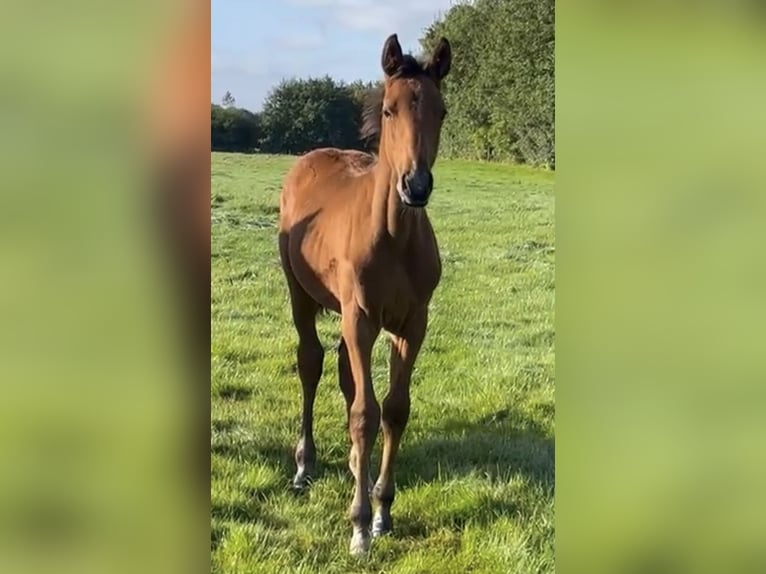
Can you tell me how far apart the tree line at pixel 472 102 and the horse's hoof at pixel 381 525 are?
0.94m

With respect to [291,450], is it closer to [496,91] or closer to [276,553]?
[276,553]

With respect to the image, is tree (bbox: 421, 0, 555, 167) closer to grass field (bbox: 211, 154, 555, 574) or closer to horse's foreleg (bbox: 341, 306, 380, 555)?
grass field (bbox: 211, 154, 555, 574)

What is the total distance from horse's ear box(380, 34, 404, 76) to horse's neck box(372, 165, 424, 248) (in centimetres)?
23

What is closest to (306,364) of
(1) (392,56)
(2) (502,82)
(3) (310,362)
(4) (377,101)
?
(3) (310,362)

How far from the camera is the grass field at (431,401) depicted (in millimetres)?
2121

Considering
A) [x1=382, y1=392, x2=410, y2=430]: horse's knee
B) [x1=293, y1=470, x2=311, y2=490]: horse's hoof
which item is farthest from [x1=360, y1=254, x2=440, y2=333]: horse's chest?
[x1=293, y1=470, x2=311, y2=490]: horse's hoof

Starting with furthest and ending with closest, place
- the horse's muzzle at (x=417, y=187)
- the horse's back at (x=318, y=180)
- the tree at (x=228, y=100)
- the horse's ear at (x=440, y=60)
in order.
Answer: the horse's back at (x=318, y=180) < the tree at (x=228, y=100) < the horse's ear at (x=440, y=60) < the horse's muzzle at (x=417, y=187)

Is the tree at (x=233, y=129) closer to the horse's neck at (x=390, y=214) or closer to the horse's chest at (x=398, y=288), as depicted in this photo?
the horse's neck at (x=390, y=214)

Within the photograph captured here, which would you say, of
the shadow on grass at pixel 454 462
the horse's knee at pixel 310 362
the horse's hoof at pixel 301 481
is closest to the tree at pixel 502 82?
the horse's knee at pixel 310 362

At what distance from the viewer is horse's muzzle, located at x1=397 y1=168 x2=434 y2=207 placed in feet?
6.25
